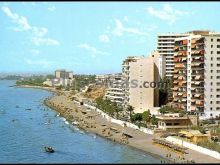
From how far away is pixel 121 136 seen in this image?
48750 mm

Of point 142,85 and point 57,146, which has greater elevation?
point 142,85

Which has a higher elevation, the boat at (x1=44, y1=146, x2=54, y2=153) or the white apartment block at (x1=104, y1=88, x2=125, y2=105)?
the white apartment block at (x1=104, y1=88, x2=125, y2=105)

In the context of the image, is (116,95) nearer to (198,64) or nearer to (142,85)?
(142,85)

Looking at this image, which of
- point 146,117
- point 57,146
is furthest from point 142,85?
point 57,146

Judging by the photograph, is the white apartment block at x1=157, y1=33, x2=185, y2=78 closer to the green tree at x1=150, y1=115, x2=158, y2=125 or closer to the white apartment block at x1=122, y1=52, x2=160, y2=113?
the white apartment block at x1=122, y1=52, x2=160, y2=113

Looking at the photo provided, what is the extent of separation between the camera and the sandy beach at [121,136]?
37.1 meters

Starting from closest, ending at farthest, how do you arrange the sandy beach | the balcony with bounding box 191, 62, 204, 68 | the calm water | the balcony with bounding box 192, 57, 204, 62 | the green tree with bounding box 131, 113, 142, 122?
the sandy beach, the calm water, the balcony with bounding box 192, 57, 204, 62, the balcony with bounding box 191, 62, 204, 68, the green tree with bounding box 131, 113, 142, 122

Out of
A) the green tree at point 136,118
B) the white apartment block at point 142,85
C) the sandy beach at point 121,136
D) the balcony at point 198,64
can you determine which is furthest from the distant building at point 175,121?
the white apartment block at point 142,85

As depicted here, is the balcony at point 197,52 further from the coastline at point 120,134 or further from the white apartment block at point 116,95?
the white apartment block at point 116,95

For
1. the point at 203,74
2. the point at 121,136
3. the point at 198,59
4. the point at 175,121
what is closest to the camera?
the point at 121,136

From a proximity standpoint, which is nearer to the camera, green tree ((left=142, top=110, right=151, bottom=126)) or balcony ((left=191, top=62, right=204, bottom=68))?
balcony ((left=191, top=62, right=204, bottom=68))

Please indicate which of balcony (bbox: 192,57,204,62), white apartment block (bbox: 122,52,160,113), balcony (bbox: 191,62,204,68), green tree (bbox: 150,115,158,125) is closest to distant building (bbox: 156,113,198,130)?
green tree (bbox: 150,115,158,125)

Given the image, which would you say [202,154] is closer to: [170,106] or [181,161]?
[181,161]

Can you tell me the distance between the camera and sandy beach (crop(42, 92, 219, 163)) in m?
37.1
